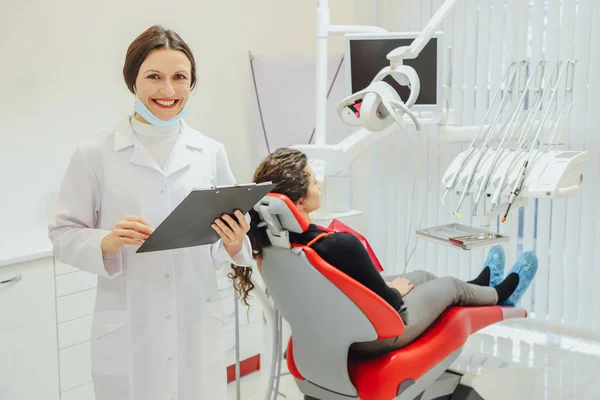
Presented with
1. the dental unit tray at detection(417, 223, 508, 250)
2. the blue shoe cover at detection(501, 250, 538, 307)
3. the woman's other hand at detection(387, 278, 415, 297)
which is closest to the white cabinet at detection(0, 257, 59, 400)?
the woman's other hand at detection(387, 278, 415, 297)

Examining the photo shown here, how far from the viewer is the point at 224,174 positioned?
1810 mm

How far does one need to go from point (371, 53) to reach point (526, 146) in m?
0.70

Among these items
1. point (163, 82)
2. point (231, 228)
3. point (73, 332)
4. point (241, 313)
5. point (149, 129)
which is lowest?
point (241, 313)

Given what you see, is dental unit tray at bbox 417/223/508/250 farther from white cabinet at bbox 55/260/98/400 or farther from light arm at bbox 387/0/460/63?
white cabinet at bbox 55/260/98/400

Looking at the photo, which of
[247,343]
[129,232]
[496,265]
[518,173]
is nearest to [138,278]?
[129,232]

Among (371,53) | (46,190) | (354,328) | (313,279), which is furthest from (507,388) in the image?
(46,190)

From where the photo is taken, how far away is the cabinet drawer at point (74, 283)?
249 centimetres

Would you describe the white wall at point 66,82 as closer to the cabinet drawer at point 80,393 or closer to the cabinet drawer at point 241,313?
the cabinet drawer at point 80,393

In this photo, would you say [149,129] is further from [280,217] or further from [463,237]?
[463,237]

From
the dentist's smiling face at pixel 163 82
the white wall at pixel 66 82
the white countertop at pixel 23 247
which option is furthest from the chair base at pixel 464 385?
the white wall at pixel 66 82

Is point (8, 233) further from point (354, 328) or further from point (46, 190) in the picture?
point (354, 328)

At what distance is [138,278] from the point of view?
162 centimetres

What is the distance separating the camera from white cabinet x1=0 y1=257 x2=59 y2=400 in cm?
232

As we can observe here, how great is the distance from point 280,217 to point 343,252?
0.23m
